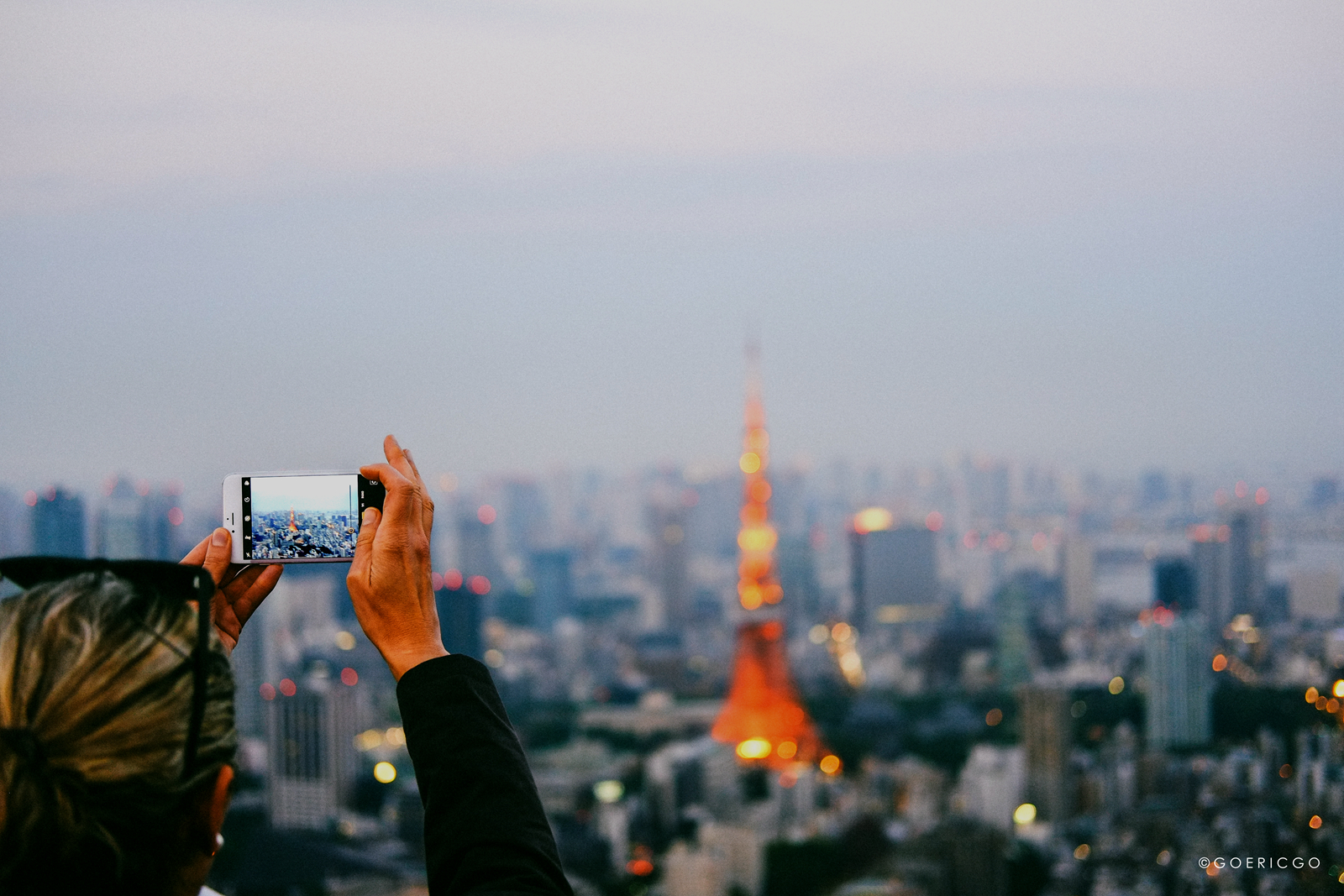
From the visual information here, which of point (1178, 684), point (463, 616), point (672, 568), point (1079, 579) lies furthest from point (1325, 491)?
point (672, 568)

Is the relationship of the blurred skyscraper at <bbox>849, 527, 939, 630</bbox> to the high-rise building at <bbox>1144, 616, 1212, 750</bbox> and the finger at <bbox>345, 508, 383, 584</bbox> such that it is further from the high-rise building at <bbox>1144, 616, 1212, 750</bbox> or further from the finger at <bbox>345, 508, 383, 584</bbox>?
the finger at <bbox>345, 508, 383, 584</bbox>

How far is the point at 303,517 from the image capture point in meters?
0.58

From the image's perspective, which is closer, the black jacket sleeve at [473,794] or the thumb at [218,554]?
the black jacket sleeve at [473,794]

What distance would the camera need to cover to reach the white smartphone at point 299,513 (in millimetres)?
566

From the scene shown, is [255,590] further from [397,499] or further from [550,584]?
[550,584]

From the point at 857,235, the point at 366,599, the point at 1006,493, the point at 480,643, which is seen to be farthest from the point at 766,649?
the point at 366,599

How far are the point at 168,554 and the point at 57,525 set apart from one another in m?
0.23

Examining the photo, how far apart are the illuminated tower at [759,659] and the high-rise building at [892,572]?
0.51m

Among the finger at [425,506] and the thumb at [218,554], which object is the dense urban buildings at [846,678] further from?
the finger at [425,506]

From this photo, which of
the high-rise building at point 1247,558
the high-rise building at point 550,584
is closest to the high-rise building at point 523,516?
the high-rise building at point 550,584

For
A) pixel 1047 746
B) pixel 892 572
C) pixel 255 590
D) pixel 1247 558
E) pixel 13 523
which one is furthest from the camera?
pixel 892 572

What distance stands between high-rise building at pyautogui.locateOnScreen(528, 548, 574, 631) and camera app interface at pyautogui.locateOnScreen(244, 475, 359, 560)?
229 inches

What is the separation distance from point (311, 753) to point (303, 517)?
3.96 m

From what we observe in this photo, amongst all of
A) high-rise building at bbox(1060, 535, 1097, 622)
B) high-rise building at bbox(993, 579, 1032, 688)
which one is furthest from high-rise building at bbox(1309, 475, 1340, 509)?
high-rise building at bbox(993, 579, 1032, 688)
